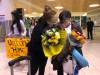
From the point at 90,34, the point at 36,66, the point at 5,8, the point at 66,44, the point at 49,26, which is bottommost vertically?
the point at 90,34

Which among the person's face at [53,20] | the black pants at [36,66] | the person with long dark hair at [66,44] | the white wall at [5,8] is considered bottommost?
the black pants at [36,66]

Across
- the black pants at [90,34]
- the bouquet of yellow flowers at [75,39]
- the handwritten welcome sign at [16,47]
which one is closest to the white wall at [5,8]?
the black pants at [90,34]

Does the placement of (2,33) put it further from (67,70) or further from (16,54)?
(67,70)

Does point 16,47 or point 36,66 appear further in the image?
point 16,47

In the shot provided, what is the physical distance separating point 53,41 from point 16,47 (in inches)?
116

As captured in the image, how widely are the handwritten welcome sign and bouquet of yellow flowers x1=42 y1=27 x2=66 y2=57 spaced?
267 cm

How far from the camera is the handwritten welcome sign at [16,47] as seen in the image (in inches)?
280

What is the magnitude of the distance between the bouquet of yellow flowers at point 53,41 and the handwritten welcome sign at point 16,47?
2.67 meters

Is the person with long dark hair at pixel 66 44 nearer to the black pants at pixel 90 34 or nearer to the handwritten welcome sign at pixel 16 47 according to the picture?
the handwritten welcome sign at pixel 16 47

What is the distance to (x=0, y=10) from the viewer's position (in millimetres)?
16016

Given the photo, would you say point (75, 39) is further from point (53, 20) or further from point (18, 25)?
point (18, 25)

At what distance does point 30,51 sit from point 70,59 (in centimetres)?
73

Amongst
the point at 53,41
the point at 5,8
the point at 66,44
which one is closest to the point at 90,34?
the point at 5,8

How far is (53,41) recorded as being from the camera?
4.35 m
